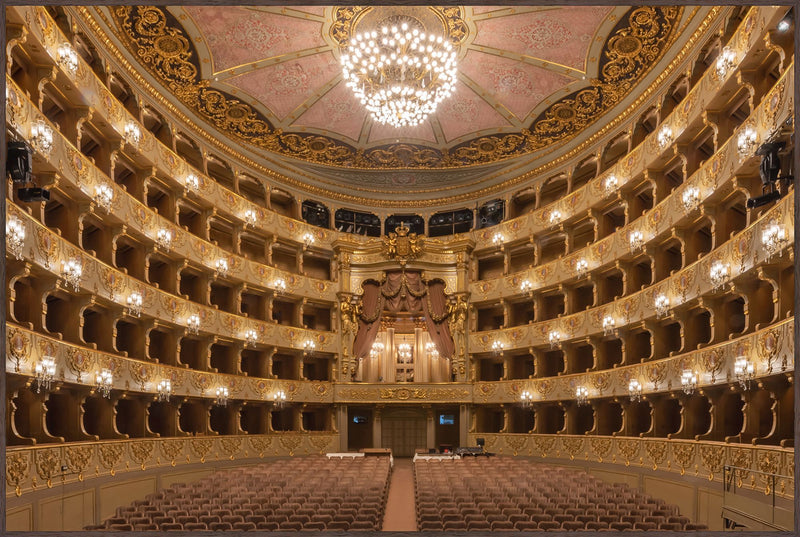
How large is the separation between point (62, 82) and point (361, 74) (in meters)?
7.20

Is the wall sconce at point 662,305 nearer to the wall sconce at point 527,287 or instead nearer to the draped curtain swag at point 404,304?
the wall sconce at point 527,287

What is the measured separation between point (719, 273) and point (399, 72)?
9.16 meters

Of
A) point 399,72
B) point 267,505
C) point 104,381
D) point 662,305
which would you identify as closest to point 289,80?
point 399,72

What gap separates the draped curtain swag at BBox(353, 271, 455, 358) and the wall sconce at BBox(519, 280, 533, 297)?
394cm

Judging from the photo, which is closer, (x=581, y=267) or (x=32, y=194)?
(x=32, y=194)

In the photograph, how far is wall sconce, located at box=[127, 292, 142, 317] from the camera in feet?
64.4

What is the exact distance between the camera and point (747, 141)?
1485 cm

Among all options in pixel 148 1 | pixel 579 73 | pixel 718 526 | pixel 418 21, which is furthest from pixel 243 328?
pixel 148 1

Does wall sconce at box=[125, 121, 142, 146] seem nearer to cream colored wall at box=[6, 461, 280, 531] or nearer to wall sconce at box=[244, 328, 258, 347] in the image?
wall sconce at box=[244, 328, 258, 347]

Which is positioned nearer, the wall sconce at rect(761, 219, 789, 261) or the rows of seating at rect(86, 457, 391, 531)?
the rows of seating at rect(86, 457, 391, 531)

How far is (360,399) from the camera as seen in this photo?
98.4ft

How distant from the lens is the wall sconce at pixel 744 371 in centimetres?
1454

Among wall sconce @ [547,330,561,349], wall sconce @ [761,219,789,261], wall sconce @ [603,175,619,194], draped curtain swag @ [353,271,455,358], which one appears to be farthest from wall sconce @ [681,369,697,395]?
draped curtain swag @ [353,271,455,358]

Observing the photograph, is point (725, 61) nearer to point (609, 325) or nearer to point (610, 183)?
point (610, 183)
